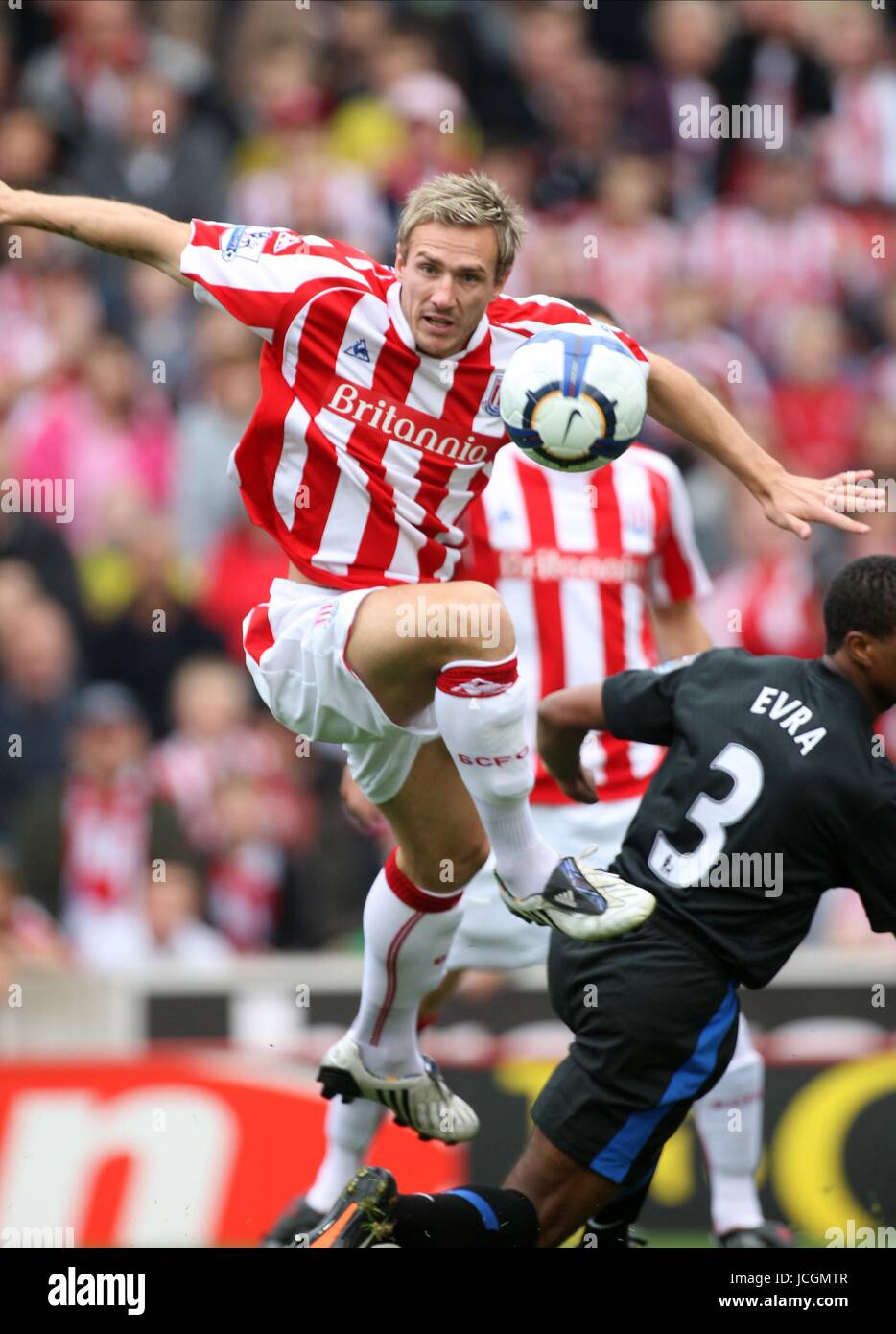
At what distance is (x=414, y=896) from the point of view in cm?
564

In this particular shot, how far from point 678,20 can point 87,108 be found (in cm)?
365

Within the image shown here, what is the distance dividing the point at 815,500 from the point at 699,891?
105cm

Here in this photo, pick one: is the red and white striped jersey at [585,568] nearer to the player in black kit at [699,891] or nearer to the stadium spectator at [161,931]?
the player in black kit at [699,891]

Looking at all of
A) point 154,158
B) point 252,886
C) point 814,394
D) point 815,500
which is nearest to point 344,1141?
point 815,500

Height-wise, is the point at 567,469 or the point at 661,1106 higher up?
the point at 567,469

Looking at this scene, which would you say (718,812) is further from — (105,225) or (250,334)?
(250,334)

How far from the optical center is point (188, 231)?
17.1 feet

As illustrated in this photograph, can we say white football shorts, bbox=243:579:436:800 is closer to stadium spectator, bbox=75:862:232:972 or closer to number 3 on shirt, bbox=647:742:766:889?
number 3 on shirt, bbox=647:742:766:889

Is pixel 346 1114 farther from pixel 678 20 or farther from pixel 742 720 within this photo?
pixel 678 20

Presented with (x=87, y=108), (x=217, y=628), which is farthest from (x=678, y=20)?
(x=217, y=628)

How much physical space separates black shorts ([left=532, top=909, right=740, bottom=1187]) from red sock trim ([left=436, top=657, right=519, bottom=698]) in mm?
752

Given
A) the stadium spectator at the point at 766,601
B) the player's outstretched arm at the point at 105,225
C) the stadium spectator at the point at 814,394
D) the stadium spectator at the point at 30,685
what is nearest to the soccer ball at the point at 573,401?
the player's outstretched arm at the point at 105,225

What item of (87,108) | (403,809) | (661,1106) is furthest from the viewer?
(87,108)

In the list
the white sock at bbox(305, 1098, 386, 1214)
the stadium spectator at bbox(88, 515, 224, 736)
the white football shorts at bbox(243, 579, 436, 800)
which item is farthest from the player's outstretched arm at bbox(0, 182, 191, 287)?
the stadium spectator at bbox(88, 515, 224, 736)
